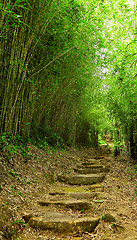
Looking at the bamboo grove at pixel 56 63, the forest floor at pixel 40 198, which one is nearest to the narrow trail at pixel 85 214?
the forest floor at pixel 40 198

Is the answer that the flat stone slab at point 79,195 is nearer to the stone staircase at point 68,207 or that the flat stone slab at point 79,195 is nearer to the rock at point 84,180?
the stone staircase at point 68,207

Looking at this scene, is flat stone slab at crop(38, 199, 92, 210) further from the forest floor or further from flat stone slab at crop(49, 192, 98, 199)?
flat stone slab at crop(49, 192, 98, 199)

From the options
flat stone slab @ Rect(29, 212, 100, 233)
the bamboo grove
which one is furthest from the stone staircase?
the bamboo grove

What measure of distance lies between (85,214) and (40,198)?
29.3 inches

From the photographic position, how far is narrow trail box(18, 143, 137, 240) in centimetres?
198

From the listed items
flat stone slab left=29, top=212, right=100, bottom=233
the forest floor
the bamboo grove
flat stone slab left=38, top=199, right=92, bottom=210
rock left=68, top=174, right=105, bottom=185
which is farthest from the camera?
rock left=68, top=174, right=105, bottom=185

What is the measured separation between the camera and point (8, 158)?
2.80 metres

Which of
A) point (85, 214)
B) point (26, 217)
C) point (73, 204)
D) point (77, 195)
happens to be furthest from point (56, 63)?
point (26, 217)

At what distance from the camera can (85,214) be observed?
251cm

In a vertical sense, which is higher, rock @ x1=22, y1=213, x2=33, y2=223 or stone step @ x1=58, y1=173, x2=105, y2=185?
rock @ x1=22, y1=213, x2=33, y2=223

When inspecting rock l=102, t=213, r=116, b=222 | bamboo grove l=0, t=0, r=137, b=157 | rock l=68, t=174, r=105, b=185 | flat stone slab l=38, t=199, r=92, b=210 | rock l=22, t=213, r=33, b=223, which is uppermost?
bamboo grove l=0, t=0, r=137, b=157

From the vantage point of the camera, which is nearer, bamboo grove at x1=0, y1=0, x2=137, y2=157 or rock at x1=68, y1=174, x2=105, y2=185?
bamboo grove at x1=0, y1=0, x2=137, y2=157

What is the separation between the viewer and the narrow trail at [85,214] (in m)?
1.98

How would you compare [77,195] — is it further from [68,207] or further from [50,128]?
[50,128]
